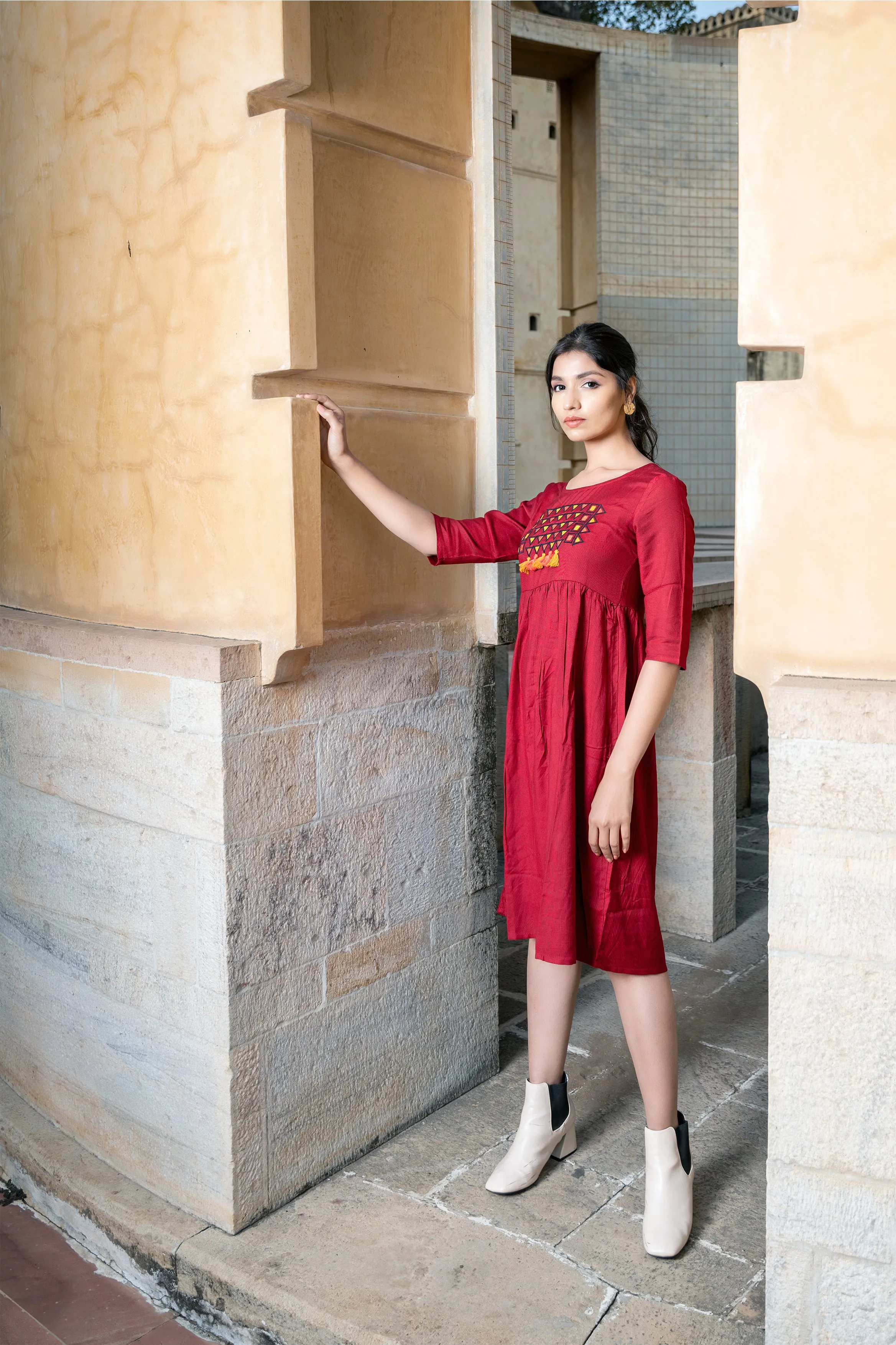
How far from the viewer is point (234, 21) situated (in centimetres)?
203

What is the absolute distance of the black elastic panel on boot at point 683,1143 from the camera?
2.16m

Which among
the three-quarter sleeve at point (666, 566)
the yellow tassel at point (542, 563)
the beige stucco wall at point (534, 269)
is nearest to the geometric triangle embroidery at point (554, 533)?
the yellow tassel at point (542, 563)

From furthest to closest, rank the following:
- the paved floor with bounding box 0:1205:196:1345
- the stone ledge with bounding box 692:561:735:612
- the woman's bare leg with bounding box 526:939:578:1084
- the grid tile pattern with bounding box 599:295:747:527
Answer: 1. the grid tile pattern with bounding box 599:295:747:527
2. the stone ledge with bounding box 692:561:735:612
3. the woman's bare leg with bounding box 526:939:578:1084
4. the paved floor with bounding box 0:1205:196:1345

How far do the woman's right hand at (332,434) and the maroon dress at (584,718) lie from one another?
39 centimetres

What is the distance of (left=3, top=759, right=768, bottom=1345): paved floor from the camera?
6.27 ft

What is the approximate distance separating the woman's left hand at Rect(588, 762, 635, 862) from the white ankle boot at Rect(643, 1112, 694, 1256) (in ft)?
1.84

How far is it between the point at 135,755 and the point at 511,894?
0.80 metres

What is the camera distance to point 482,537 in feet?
7.63

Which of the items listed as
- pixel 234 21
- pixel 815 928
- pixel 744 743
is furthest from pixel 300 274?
pixel 744 743

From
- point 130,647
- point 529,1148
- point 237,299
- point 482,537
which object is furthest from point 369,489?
point 529,1148

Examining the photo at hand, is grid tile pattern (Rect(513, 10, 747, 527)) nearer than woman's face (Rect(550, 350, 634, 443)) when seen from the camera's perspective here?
No

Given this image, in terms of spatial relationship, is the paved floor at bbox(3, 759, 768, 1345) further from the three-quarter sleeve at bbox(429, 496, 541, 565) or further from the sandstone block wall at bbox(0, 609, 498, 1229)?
the three-quarter sleeve at bbox(429, 496, 541, 565)

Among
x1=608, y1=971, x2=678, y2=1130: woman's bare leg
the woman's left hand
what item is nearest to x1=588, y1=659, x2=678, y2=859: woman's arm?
the woman's left hand

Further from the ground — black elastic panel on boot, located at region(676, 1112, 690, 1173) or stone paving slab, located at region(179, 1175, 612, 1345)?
black elastic panel on boot, located at region(676, 1112, 690, 1173)
